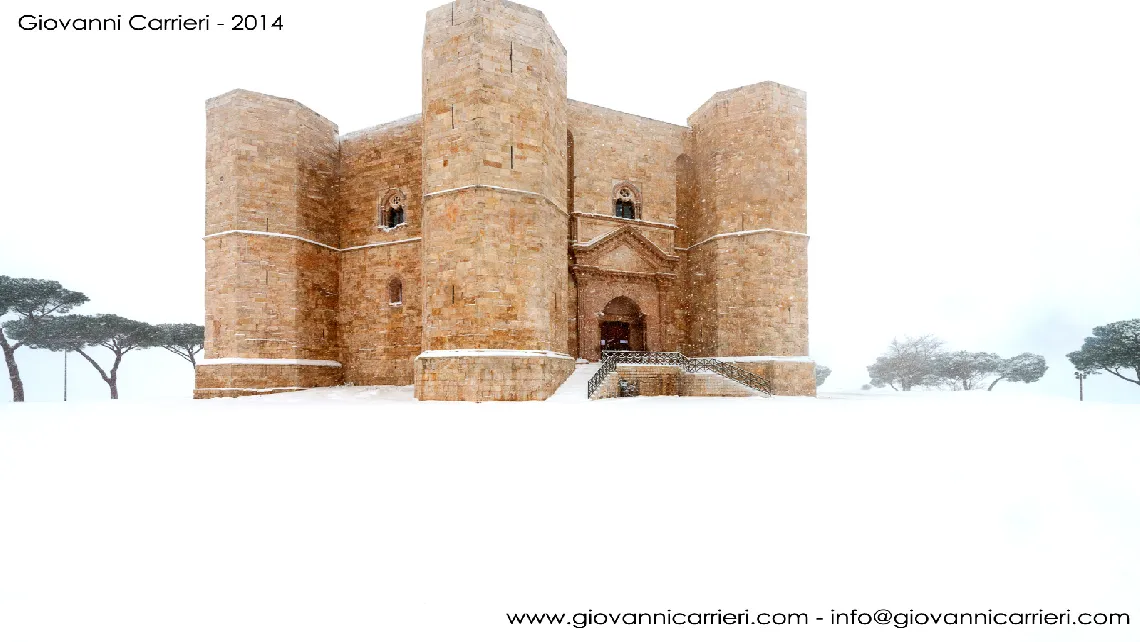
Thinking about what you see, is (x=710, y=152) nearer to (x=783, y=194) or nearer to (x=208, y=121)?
(x=783, y=194)

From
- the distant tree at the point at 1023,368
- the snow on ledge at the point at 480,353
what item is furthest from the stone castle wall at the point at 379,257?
the distant tree at the point at 1023,368

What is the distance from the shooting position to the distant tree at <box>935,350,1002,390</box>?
36156 millimetres

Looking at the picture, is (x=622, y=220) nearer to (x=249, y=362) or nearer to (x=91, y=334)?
(x=249, y=362)

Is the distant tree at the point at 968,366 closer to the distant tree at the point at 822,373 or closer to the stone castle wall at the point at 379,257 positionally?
the distant tree at the point at 822,373

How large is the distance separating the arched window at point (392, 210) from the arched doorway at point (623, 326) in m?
8.37

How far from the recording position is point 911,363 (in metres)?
38.2

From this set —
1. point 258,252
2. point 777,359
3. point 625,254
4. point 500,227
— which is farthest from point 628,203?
point 258,252

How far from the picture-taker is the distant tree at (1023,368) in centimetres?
3553

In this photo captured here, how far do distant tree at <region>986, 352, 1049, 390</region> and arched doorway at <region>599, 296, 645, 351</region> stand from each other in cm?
2930

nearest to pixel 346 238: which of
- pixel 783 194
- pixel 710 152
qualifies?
pixel 710 152

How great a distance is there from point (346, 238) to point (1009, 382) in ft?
135

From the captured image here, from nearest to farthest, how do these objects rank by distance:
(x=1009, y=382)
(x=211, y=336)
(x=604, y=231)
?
(x=211, y=336), (x=604, y=231), (x=1009, y=382)

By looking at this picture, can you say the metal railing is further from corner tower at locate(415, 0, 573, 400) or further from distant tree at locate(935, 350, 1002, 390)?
distant tree at locate(935, 350, 1002, 390)

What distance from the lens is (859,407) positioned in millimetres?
12594
